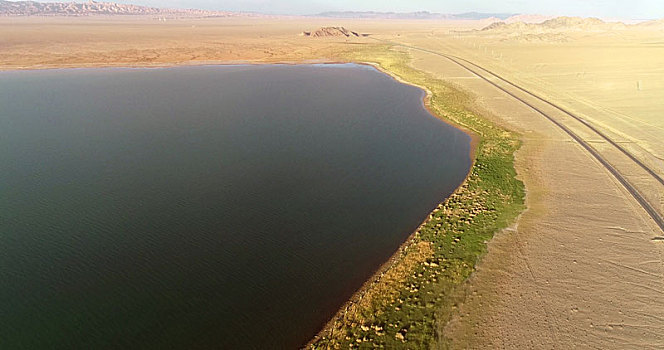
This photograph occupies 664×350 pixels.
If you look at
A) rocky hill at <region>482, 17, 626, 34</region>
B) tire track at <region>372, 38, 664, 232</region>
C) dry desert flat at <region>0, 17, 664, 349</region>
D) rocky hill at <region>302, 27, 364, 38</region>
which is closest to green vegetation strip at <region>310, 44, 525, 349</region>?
dry desert flat at <region>0, 17, 664, 349</region>

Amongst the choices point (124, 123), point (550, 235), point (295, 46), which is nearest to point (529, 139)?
point (550, 235)

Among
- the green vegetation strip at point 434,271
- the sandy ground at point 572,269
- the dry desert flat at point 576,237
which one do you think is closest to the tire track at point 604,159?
the dry desert flat at point 576,237

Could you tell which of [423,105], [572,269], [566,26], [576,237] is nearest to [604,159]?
[576,237]

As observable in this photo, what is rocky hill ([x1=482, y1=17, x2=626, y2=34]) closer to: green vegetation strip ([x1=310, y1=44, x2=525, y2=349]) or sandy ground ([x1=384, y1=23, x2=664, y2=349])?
sandy ground ([x1=384, y1=23, x2=664, y2=349])

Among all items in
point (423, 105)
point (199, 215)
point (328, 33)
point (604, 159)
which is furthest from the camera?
point (328, 33)

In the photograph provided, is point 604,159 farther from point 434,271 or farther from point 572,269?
point 434,271

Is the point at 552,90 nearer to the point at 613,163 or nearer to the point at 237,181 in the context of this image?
the point at 613,163

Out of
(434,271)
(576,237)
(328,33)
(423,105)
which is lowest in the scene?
(434,271)
